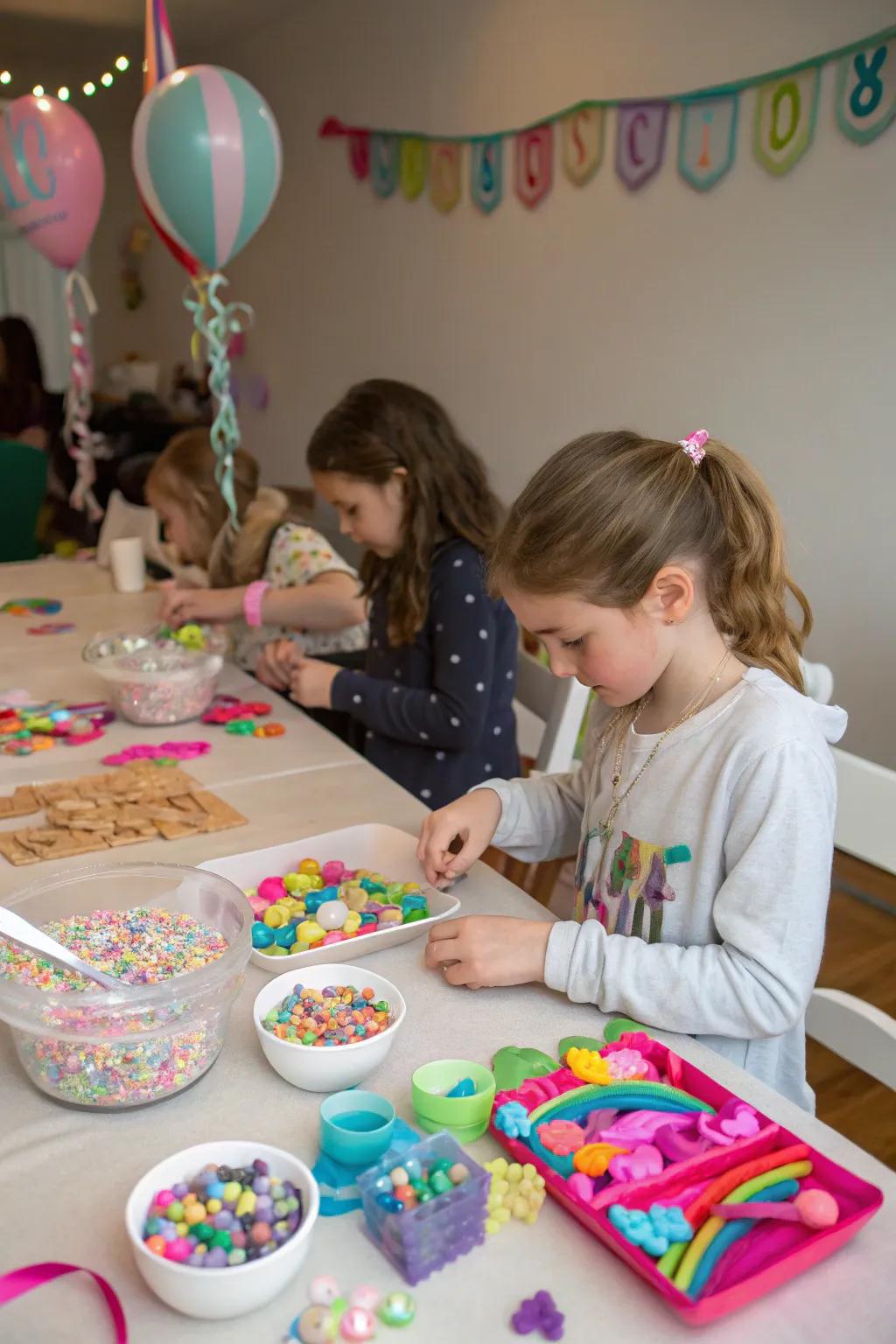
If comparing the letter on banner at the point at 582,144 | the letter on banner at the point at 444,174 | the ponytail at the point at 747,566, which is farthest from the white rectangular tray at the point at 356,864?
the letter on banner at the point at 444,174

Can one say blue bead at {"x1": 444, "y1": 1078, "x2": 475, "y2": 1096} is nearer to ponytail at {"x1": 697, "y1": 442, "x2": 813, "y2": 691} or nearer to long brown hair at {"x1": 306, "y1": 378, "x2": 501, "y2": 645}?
ponytail at {"x1": 697, "y1": 442, "x2": 813, "y2": 691}

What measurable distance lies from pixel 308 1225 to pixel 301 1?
5.53m

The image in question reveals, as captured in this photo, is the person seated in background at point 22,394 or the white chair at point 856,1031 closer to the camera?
the white chair at point 856,1031

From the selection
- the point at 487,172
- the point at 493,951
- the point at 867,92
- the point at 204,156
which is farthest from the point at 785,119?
the point at 493,951

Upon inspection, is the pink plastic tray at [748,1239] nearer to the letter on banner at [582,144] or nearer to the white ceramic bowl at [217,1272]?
the white ceramic bowl at [217,1272]

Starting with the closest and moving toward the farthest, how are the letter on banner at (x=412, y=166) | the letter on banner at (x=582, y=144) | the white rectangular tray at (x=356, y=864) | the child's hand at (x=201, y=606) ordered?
the white rectangular tray at (x=356, y=864), the child's hand at (x=201, y=606), the letter on banner at (x=582, y=144), the letter on banner at (x=412, y=166)

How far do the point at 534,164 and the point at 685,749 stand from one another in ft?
10.5

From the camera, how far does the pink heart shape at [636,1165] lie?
30.6 inches

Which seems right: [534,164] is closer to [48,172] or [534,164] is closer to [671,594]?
[48,172]

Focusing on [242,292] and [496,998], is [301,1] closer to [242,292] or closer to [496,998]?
[242,292]

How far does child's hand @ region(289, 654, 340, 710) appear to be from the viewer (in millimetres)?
1885

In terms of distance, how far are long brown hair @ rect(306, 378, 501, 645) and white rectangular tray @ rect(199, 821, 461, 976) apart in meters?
0.57

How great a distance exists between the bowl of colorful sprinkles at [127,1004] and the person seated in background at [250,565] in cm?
132

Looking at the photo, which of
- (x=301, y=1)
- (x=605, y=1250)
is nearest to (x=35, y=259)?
(x=301, y=1)
